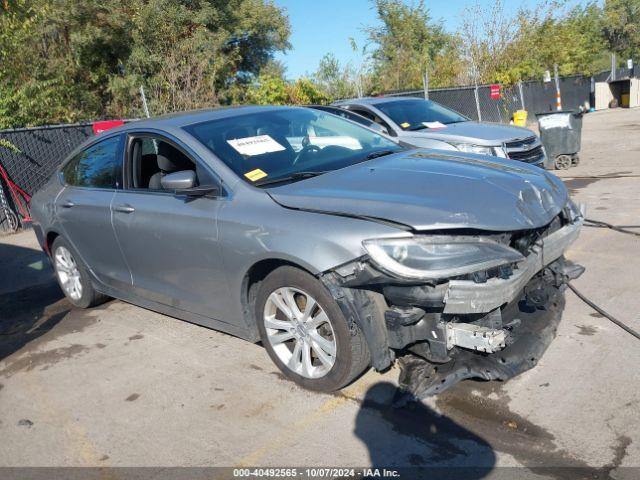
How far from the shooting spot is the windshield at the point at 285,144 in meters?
4.04

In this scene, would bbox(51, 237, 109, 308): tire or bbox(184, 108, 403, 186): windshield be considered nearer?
bbox(184, 108, 403, 186): windshield

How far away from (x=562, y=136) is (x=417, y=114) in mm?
3169

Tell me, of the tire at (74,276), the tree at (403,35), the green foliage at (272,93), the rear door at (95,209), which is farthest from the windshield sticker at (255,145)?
A: the tree at (403,35)

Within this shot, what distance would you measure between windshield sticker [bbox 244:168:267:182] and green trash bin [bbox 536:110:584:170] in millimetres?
7951

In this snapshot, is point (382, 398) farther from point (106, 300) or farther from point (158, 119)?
point (106, 300)

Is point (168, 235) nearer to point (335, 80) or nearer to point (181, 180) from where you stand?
point (181, 180)

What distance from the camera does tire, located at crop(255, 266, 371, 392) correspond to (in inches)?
132

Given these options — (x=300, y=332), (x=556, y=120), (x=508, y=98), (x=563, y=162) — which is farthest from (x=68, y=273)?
(x=508, y=98)

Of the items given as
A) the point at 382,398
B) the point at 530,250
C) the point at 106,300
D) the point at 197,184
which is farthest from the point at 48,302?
the point at 530,250

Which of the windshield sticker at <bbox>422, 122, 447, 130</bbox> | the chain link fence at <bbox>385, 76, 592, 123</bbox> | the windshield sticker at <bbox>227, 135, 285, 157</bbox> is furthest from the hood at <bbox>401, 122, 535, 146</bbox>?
the chain link fence at <bbox>385, 76, 592, 123</bbox>

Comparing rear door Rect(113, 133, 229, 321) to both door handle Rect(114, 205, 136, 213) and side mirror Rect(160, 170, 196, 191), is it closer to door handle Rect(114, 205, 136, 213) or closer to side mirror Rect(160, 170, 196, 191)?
door handle Rect(114, 205, 136, 213)

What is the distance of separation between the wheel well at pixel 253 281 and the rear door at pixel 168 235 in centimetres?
17

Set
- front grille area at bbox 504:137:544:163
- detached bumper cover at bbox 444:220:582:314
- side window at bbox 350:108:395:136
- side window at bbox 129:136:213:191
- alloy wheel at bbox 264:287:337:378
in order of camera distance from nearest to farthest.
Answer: detached bumper cover at bbox 444:220:582:314 → alloy wheel at bbox 264:287:337:378 → side window at bbox 129:136:213:191 → front grille area at bbox 504:137:544:163 → side window at bbox 350:108:395:136

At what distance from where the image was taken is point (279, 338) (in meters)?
3.77
